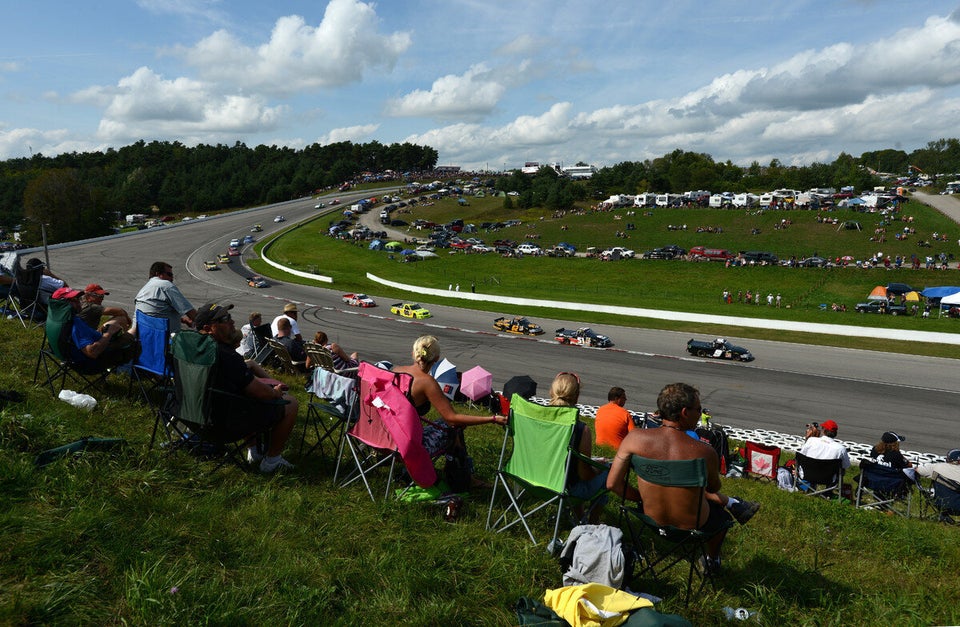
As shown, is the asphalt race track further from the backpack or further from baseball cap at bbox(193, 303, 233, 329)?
the backpack

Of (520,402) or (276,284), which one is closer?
(520,402)

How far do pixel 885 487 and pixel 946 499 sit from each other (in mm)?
787

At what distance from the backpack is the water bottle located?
2.52 feet

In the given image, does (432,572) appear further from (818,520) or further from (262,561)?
(818,520)

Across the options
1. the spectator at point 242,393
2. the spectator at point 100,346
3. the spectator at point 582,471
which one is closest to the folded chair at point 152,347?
the spectator at point 100,346

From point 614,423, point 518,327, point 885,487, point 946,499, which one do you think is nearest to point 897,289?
point 518,327

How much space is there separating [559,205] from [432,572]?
335 feet

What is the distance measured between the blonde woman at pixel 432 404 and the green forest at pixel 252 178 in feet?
329

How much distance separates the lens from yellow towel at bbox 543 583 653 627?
10.5 ft

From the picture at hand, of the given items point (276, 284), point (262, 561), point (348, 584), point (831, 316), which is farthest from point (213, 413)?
point (276, 284)

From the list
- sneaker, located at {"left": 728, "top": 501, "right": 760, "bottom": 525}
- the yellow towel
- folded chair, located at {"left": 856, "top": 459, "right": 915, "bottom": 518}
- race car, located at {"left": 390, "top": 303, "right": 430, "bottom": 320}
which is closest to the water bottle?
the yellow towel

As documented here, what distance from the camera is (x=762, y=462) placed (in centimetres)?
1074

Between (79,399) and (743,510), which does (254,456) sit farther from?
(743,510)

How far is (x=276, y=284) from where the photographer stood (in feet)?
170
